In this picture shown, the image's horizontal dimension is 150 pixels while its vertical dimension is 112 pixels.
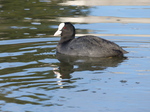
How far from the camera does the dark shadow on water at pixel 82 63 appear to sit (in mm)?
9794

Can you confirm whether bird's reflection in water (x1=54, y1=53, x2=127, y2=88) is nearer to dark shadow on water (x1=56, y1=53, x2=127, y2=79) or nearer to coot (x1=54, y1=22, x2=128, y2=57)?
dark shadow on water (x1=56, y1=53, x2=127, y2=79)

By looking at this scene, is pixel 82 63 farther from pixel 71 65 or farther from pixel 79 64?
pixel 71 65

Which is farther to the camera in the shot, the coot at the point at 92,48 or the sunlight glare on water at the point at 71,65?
the coot at the point at 92,48

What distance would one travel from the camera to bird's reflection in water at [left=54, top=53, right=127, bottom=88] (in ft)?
31.5

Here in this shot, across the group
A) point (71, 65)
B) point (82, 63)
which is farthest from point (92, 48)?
point (71, 65)

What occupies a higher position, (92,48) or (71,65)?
(92,48)

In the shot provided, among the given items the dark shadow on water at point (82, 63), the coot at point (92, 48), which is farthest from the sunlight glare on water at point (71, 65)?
the coot at point (92, 48)

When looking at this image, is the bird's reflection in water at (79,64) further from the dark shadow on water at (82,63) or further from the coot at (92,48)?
the coot at (92,48)

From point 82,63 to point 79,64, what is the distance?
11 cm

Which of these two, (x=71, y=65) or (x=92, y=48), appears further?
(x=92, y=48)

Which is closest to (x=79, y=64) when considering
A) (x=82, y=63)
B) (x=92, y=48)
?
(x=82, y=63)

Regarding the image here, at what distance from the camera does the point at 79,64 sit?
34.2 ft

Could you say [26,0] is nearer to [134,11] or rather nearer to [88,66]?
→ [134,11]

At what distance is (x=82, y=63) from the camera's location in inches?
413
